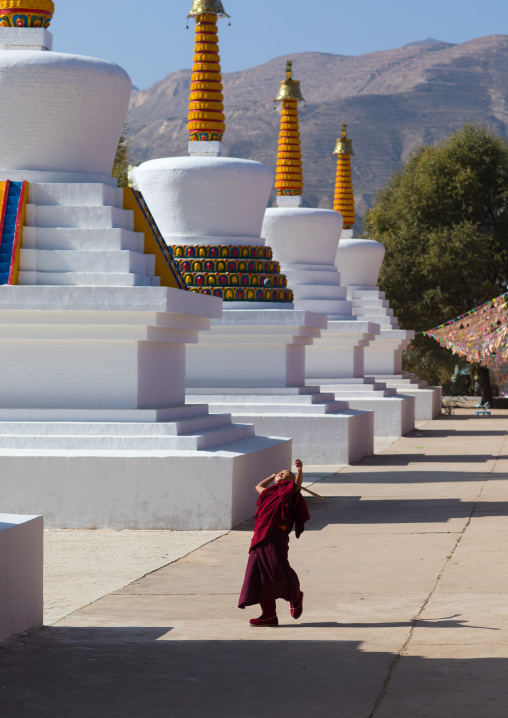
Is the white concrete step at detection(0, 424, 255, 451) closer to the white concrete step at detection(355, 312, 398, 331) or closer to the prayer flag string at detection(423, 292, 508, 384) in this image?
the white concrete step at detection(355, 312, 398, 331)

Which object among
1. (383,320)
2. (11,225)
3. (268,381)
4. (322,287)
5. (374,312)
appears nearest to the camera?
(11,225)

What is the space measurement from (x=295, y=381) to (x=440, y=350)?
76.7 feet

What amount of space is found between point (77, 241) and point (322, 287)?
38.6 feet

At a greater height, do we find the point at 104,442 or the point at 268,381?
the point at 268,381

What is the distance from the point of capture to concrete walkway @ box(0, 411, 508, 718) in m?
5.50

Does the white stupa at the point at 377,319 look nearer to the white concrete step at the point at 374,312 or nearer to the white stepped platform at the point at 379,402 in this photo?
the white concrete step at the point at 374,312

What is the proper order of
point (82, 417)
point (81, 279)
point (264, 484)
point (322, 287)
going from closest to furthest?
point (264, 484) < point (82, 417) < point (81, 279) < point (322, 287)

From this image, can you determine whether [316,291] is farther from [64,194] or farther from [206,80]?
[64,194]

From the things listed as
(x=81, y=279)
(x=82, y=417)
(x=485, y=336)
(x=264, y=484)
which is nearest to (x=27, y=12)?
(x=81, y=279)

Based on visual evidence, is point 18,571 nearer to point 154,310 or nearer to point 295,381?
point 154,310

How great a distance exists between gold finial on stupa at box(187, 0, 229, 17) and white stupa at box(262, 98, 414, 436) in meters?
5.22

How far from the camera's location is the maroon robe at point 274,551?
7.24 m

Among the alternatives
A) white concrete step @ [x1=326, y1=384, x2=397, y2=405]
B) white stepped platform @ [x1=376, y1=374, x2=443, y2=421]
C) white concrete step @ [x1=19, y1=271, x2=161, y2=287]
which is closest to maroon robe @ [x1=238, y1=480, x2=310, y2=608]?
white concrete step @ [x1=19, y1=271, x2=161, y2=287]

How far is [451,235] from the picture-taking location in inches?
1469
